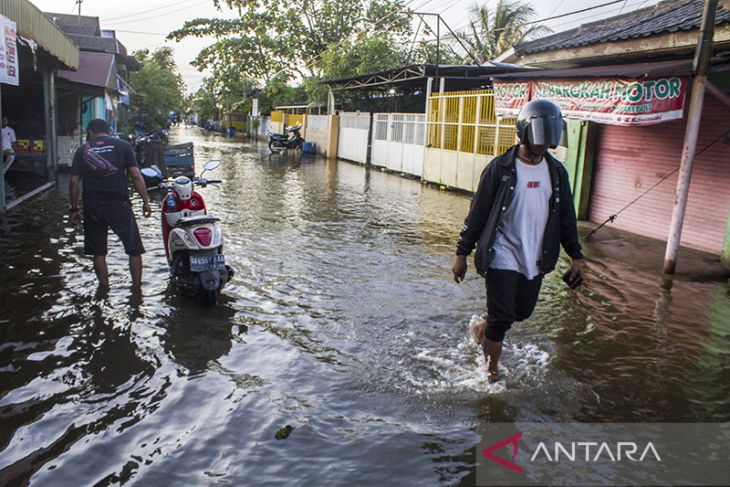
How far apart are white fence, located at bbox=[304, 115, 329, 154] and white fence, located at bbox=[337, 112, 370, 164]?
129cm

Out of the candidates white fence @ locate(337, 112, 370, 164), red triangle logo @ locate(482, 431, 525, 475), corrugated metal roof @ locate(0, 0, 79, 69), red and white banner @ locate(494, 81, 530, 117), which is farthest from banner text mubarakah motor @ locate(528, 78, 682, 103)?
white fence @ locate(337, 112, 370, 164)

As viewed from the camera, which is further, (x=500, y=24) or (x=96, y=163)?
(x=500, y=24)

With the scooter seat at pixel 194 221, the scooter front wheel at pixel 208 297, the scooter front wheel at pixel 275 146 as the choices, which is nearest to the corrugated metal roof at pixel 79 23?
the scooter front wheel at pixel 275 146

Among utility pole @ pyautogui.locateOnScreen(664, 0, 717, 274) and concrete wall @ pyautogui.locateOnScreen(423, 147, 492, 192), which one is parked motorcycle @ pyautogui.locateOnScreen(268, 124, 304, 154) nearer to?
concrete wall @ pyautogui.locateOnScreen(423, 147, 492, 192)

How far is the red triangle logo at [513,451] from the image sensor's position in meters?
3.28

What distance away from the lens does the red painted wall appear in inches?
354

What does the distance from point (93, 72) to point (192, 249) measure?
588 inches

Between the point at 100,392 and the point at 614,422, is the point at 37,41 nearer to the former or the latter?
the point at 100,392

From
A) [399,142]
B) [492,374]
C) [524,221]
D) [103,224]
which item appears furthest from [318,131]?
[524,221]

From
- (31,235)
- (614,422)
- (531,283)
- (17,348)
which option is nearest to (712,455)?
(614,422)

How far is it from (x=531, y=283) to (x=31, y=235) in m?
7.22

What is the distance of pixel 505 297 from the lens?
13.2 feet

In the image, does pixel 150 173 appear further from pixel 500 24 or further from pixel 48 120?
pixel 500 24

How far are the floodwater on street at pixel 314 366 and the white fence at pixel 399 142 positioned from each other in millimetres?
11575
